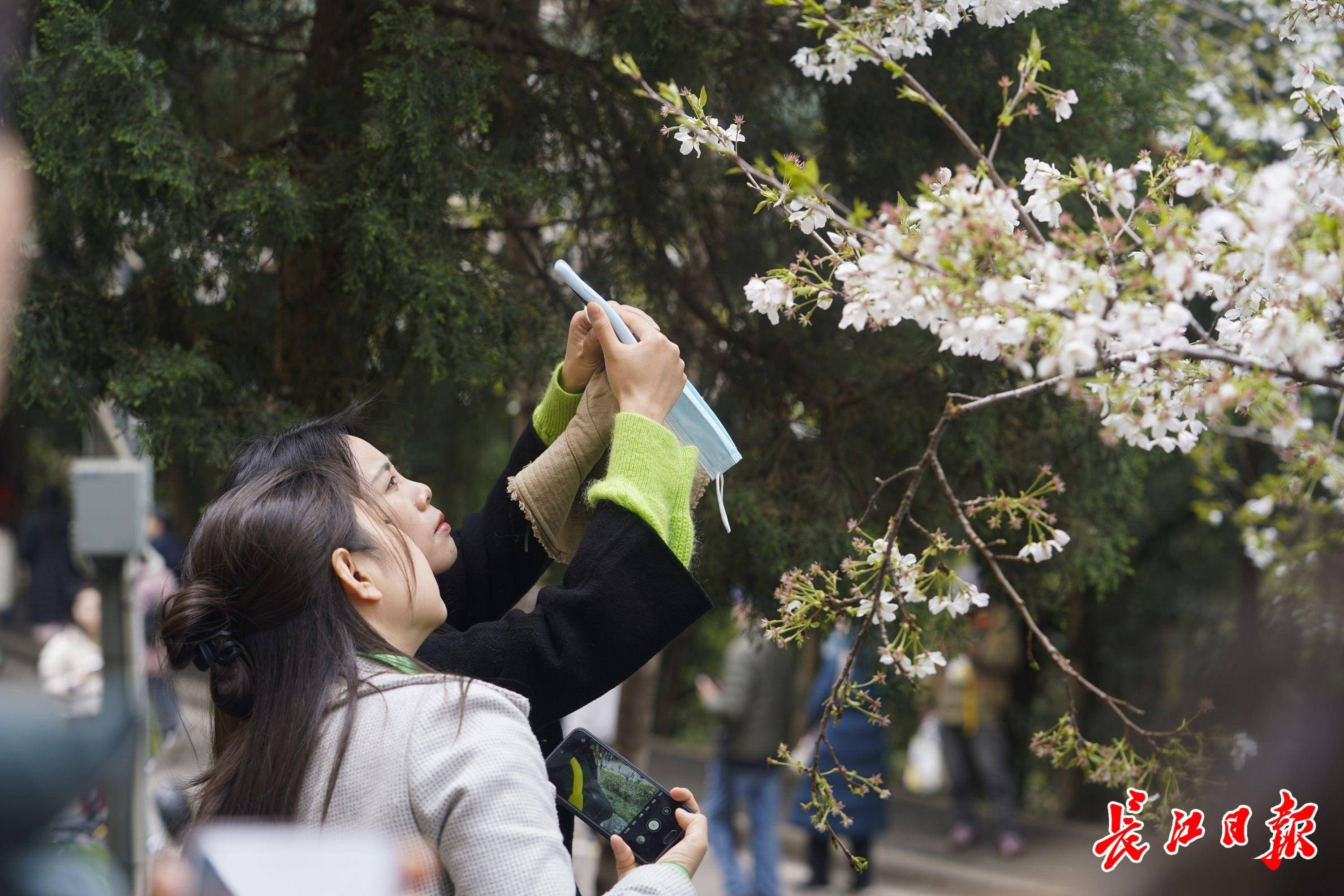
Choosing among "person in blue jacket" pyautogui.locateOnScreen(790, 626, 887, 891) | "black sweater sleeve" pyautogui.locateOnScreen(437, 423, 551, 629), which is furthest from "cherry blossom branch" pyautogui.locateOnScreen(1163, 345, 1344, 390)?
"person in blue jacket" pyautogui.locateOnScreen(790, 626, 887, 891)

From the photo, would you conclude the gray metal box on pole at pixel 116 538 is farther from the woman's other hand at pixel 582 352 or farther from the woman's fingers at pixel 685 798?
the woman's fingers at pixel 685 798

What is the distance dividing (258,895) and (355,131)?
2.26 metres

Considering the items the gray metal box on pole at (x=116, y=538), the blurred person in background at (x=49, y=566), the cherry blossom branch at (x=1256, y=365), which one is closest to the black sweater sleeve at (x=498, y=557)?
the cherry blossom branch at (x=1256, y=365)

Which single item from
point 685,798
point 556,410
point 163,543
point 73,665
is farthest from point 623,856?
point 163,543

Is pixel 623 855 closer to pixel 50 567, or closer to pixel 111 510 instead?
pixel 111 510

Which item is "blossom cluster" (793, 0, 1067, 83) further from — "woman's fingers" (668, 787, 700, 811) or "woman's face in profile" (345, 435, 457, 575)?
"woman's fingers" (668, 787, 700, 811)

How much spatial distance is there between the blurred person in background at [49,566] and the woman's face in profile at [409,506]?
701 cm

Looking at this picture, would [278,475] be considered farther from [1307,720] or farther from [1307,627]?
[1307,627]

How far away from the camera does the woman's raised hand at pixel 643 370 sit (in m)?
1.73

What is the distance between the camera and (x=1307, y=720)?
6.34ft

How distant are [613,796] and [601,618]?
0.25 metres

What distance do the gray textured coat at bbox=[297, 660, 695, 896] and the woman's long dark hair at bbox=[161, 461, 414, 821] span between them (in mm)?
30

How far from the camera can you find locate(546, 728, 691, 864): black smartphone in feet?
5.27

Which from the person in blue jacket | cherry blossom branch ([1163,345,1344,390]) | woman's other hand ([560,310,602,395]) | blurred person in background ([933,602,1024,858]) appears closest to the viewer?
cherry blossom branch ([1163,345,1344,390])
